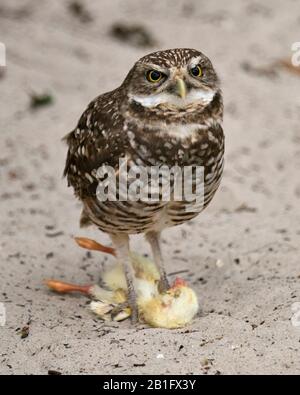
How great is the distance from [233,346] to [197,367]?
24 cm

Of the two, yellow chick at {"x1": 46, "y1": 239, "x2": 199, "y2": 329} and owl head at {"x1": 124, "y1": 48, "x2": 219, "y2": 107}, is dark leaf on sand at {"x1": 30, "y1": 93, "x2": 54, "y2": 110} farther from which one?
owl head at {"x1": 124, "y1": 48, "x2": 219, "y2": 107}

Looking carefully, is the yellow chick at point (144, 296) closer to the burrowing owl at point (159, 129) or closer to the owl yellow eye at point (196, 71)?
the burrowing owl at point (159, 129)

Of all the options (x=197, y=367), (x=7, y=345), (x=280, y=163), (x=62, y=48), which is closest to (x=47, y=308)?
(x=7, y=345)

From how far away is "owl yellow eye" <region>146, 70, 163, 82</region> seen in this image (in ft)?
12.1

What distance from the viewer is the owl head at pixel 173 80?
3.64m

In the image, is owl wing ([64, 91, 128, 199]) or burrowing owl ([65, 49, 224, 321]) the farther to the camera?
owl wing ([64, 91, 128, 199])

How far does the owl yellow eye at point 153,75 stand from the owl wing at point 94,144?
0.84 ft

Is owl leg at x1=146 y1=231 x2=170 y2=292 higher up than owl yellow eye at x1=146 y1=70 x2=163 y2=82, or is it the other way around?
owl yellow eye at x1=146 y1=70 x2=163 y2=82

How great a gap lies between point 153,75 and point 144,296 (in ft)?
4.18

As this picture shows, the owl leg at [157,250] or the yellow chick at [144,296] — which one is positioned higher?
the owl leg at [157,250]

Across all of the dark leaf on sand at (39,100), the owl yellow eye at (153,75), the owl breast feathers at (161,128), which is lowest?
the owl breast feathers at (161,128)

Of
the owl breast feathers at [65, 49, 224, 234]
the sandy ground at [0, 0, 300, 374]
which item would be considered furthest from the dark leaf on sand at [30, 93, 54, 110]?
the owl breast feathers at [65, 49, 224, 234]

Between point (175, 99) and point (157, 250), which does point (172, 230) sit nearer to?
point (157, 250)

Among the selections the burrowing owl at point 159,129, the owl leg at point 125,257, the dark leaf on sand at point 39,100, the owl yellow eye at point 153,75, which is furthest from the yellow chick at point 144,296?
the dark leaf on sand at point 39,100
